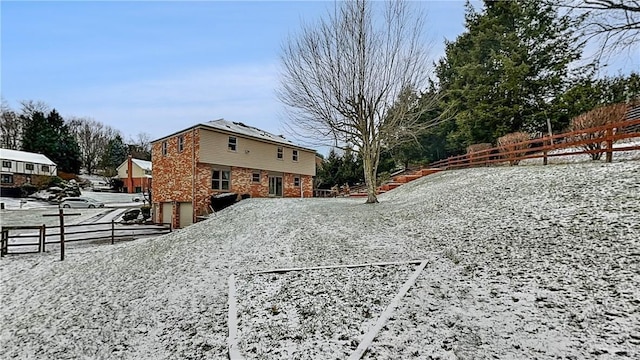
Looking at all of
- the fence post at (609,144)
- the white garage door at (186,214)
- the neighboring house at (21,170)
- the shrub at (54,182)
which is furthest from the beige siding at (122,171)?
the fence post at (609,144)

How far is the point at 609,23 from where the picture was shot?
10375 mm

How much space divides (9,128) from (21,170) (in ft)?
52.8

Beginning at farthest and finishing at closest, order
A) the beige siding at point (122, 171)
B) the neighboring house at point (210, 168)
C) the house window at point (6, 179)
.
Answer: the beige siding at point (122, 171) < the house window at point (6, 179) < the neighboring house at point (210, 168)

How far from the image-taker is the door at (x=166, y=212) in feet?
59.1

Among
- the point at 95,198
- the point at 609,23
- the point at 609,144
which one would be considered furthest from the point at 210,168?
the point at 95,198

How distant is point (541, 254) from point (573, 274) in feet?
2.18

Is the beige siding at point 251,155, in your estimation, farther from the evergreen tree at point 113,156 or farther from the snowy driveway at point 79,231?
the evergreen tree at point 113,156

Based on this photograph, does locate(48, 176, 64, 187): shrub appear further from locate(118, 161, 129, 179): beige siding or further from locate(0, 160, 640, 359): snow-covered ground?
locate(0, 160, 640, 359): snow-covered ground

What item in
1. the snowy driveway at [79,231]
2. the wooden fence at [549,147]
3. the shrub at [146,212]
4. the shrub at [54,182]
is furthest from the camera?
the shrub at [54,182]

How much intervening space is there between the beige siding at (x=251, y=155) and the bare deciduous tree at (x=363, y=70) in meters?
6.65

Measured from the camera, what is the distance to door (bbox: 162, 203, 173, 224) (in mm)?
18000

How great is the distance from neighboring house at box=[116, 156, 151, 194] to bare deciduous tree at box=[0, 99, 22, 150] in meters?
18.7

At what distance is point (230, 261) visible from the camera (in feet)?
21.2

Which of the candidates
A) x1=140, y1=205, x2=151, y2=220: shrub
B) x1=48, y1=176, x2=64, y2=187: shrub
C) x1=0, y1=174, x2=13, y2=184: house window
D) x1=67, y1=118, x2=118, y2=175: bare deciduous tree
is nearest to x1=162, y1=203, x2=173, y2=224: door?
x1=140, y1=205, x2=151, y2=220: shrub
